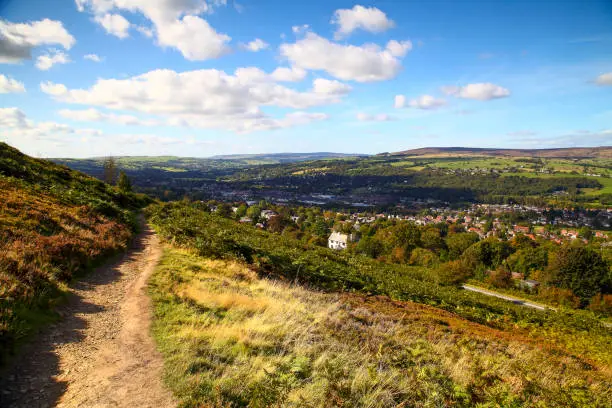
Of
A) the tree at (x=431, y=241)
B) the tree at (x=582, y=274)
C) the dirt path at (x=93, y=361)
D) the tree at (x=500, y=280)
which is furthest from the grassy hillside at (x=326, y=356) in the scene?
the tree at (x=431, y=241)

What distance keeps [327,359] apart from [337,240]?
325 ft

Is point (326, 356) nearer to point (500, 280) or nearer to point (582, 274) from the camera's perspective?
point (500, 280)

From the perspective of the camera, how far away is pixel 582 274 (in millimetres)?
54438

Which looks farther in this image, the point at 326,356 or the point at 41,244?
the point at 41,244

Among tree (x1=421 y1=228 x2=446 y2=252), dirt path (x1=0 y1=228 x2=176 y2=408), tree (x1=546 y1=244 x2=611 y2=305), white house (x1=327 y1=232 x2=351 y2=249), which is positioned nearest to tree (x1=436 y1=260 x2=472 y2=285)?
tree (x1=546 y1=244 x2=611 y2=305)

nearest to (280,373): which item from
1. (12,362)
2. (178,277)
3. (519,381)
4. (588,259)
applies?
(12,362)

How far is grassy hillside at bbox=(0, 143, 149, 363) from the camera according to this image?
25.1 ft

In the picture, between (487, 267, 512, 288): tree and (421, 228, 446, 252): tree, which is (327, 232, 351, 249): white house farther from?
(487, 267, 512, 288): tree

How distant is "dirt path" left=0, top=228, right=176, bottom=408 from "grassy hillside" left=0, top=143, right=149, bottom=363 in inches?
23.4

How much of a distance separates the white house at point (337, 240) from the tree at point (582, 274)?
187ft

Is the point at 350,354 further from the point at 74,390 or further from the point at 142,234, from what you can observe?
the point at 142,234

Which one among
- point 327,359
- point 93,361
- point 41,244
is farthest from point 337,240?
point 93,361

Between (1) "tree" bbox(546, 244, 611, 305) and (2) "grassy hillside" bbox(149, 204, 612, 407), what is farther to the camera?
(1) "tree" bbox(546, 244, 611, 305)

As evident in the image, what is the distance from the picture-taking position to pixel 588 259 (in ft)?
181
